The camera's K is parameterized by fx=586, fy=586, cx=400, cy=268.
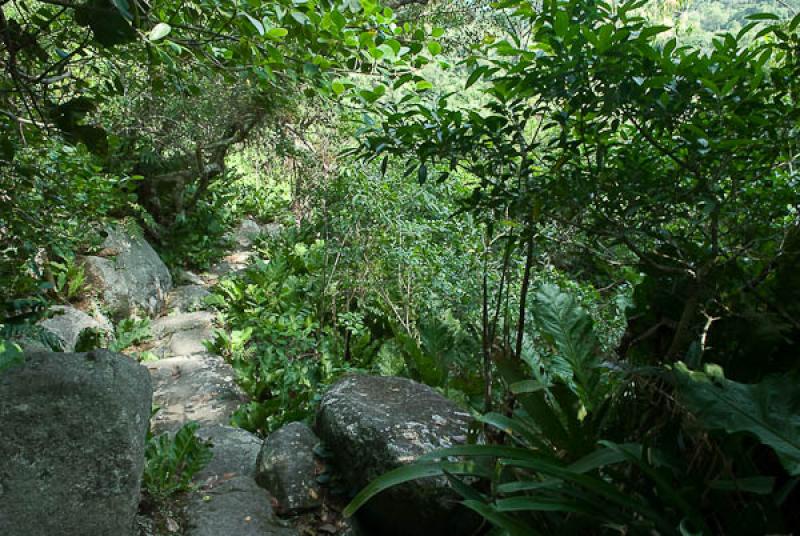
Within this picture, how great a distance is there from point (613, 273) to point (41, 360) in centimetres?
256

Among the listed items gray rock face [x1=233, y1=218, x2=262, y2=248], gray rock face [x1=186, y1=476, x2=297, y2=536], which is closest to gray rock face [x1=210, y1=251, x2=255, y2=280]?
gray rock face [x1=233, y1=218, x2=262, y2=248]

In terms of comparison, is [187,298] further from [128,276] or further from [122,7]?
[122,7]

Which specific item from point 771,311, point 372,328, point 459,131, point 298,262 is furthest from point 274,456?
point 298,262

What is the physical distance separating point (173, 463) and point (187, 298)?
565 cm

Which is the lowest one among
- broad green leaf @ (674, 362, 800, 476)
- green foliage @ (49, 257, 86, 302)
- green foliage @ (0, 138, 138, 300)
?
green foliage @ (49, 257, 86, 302)

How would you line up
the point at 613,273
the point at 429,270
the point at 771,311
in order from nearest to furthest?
the point at 771,311 → the point at 613,273 → the point at 429,270

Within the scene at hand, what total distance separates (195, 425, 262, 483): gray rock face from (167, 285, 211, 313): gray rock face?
397 cm

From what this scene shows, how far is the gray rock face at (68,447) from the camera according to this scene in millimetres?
2400

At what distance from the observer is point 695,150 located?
1.70 metres

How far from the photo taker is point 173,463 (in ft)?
11.3

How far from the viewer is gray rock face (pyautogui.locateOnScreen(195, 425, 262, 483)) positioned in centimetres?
387

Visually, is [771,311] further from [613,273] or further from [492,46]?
[492,46]

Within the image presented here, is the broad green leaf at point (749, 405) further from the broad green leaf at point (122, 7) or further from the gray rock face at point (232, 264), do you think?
the gray rock face at point (232, 264)

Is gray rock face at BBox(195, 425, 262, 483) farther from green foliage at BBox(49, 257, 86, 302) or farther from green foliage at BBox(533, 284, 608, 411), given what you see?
green foliage at BBox(49, 257, 86, 302)
